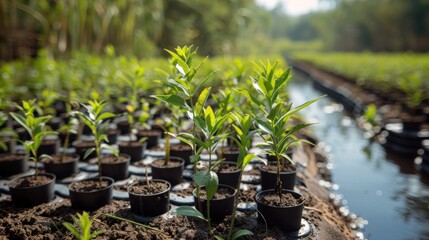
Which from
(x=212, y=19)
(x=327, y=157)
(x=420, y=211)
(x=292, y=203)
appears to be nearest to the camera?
(x=292, y=203)

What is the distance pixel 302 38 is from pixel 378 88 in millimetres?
78718

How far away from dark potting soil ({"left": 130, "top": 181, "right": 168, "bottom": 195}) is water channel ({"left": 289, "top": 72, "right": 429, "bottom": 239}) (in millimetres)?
1013

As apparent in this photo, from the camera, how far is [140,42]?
1239 cm

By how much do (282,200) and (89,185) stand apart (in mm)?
1217

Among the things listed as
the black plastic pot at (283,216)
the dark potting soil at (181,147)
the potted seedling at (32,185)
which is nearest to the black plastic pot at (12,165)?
the potted seedling at (32,185)

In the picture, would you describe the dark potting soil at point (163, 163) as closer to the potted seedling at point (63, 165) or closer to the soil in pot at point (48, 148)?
the potted seedling at point (63, 165)

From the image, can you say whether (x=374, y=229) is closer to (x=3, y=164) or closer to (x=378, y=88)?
(x=3, y=164)

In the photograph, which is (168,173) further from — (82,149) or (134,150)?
(82,149)

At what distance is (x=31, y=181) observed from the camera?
2.38m

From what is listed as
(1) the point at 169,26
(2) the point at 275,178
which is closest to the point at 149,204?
(2) the point at 275,178

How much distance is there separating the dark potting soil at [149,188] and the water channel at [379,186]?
1013 millimetres

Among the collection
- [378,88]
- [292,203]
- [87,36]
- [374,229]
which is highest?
[87,36]

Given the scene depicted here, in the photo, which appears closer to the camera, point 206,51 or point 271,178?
point 271,178

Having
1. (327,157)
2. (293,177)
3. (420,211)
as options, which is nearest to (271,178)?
(293,177)
